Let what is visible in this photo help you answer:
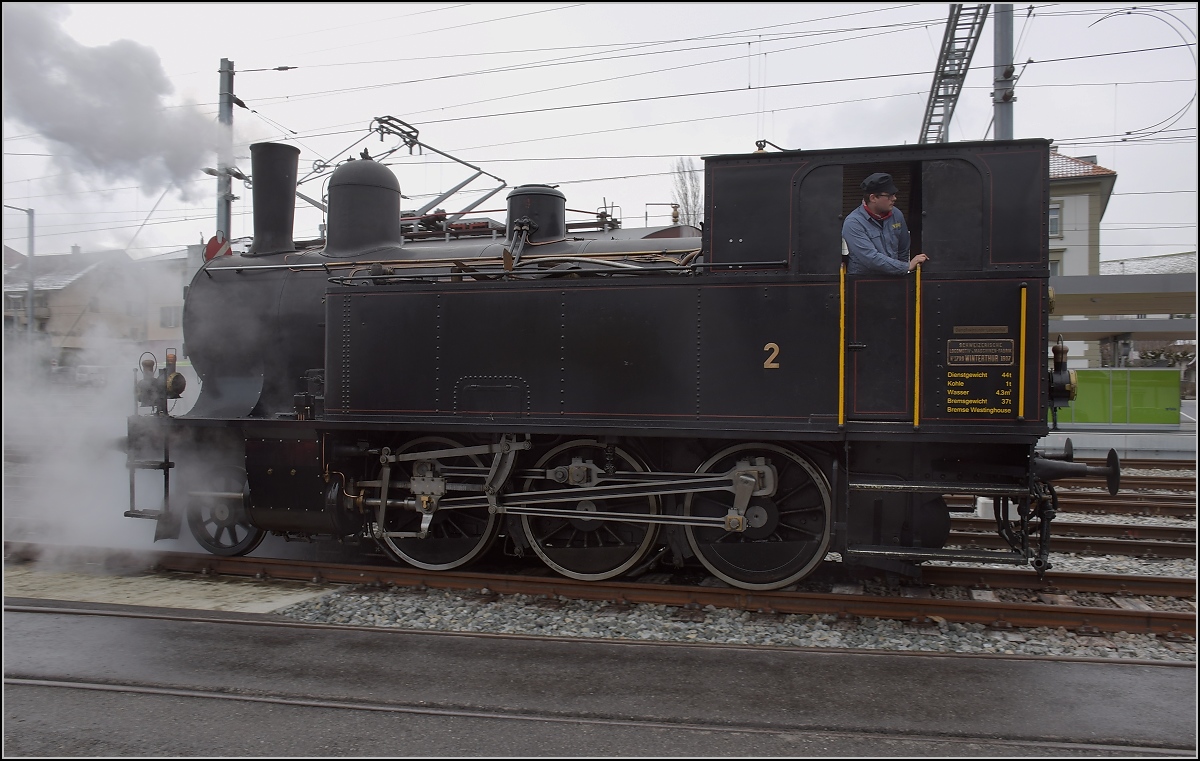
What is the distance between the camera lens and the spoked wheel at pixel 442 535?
6.39 meters

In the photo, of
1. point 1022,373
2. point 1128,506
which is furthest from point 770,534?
point 1128,506

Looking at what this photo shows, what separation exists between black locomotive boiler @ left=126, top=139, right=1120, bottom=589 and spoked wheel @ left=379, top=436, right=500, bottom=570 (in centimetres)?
3

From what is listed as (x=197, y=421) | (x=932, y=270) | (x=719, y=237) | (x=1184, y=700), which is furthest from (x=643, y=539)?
(x=197, y=421)

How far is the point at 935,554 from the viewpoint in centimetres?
505

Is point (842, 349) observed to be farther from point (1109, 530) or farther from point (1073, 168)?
point (1073, 168)

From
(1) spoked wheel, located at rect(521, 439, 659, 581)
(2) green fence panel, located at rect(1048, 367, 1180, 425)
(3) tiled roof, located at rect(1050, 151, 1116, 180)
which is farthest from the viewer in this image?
(3) tiled roof, located at rect(1050, 151, 1116, 180)

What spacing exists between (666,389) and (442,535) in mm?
2493

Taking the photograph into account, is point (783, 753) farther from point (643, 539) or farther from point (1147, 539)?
point (1147, 539)

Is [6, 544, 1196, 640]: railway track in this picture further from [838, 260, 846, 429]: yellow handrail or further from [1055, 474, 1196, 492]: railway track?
[1055, 474, 1196, 492]: railway track

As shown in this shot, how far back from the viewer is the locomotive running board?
485cm

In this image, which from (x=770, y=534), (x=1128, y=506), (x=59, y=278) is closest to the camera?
(x=770, y=534)

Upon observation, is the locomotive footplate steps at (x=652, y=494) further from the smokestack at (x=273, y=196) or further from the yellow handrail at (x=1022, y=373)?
the smokestack at (x=273, y=196)

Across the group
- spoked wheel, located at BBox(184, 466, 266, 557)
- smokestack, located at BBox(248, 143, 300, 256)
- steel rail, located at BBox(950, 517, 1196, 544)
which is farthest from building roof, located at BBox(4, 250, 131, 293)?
steel rail, located at BBox(950, 517, 1196, 544)

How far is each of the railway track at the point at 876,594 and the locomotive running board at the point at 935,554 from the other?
40 cm
